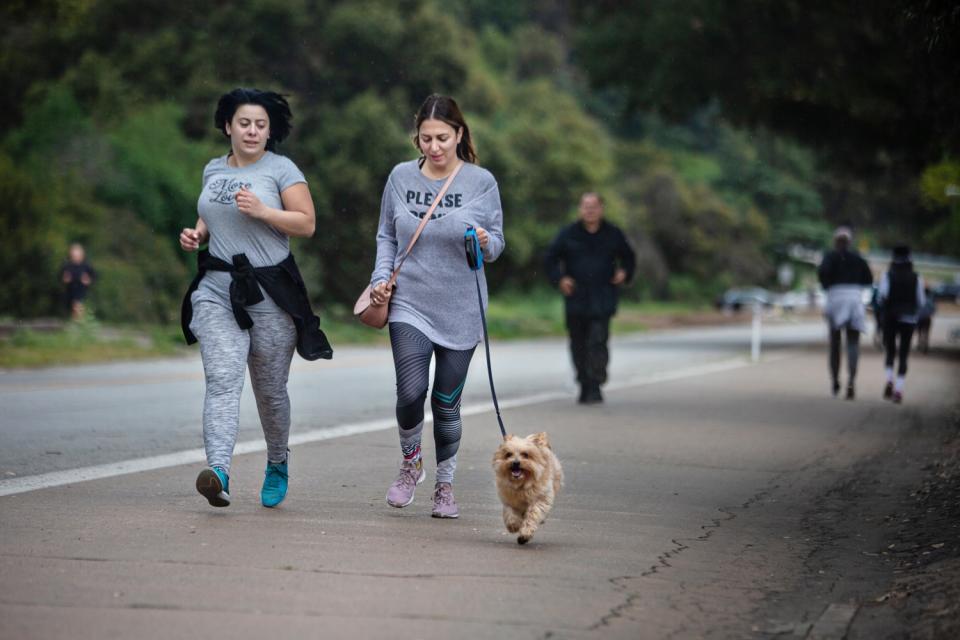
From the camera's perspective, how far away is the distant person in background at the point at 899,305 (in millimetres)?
18094

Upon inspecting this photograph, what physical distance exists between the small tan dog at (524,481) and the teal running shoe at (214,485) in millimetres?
1396

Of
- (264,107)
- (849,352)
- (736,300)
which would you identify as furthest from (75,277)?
(736,300)

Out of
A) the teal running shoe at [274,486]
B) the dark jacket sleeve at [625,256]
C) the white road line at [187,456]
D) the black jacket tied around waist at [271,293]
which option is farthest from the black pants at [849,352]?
the black jacket tied around waist at [271,293]

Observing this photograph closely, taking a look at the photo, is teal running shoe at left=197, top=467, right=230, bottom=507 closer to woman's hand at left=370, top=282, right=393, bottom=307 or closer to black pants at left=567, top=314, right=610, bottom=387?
woman's hand at left=370, top=282, right=393, bottom=307

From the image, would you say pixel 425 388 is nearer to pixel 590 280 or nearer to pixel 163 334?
pixel 590 280

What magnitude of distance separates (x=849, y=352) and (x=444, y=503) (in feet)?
36.8

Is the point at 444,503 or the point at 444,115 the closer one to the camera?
the point at 444,115

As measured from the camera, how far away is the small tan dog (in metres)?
6.79

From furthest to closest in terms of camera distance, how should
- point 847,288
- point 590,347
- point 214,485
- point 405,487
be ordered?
point 847,288, point 590,347, point 405,487, point 214,485

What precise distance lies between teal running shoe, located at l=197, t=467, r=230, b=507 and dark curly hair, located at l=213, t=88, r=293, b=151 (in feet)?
5.64

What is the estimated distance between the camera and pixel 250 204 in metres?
7.44

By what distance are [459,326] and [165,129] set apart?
3004 centimetres

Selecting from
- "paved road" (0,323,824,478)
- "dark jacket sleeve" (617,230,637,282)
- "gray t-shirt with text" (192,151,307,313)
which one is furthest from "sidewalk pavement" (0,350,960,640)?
"dark jacket sleeve" (617,230,637,282)

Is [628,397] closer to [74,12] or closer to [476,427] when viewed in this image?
[476,427]
